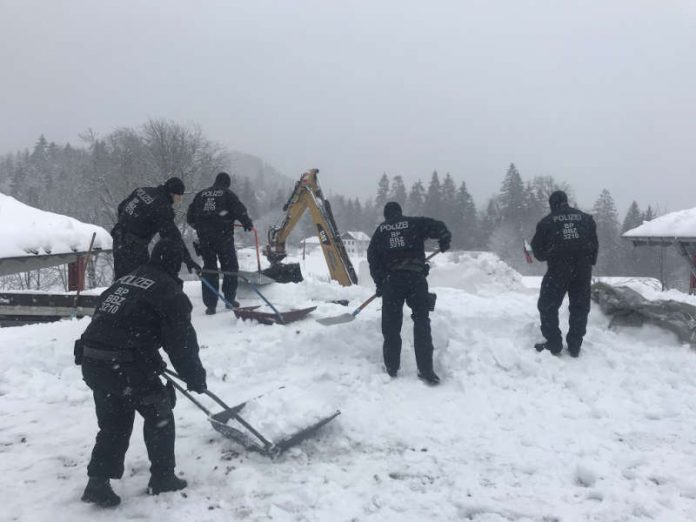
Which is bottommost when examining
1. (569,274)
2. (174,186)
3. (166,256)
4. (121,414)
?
(121,414)

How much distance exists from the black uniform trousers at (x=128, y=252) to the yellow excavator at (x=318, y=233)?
13.3ft

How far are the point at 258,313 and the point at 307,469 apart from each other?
3569 mm

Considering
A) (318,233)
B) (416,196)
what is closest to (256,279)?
(318,233)

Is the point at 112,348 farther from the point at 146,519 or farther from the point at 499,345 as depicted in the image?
the point at 499,345

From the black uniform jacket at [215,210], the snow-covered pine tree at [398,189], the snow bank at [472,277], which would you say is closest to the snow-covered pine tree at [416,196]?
the snow-covered pine tree at [398,189]

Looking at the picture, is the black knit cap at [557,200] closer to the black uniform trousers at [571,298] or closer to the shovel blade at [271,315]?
the black uniform trousers at [571,298]

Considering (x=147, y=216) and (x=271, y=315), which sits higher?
(x=147, y=216)

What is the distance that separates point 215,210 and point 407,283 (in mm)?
3440

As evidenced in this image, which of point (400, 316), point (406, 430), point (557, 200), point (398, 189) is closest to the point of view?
point (406, 430)

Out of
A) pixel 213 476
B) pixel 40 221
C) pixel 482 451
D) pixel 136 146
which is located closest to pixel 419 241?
pixel 482 451

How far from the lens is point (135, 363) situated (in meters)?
3.24

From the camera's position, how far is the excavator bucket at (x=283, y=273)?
9719 millimetres

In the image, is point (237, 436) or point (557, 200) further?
point (557, 200)

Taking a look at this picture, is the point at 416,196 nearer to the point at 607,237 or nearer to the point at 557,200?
the point at 607,237
